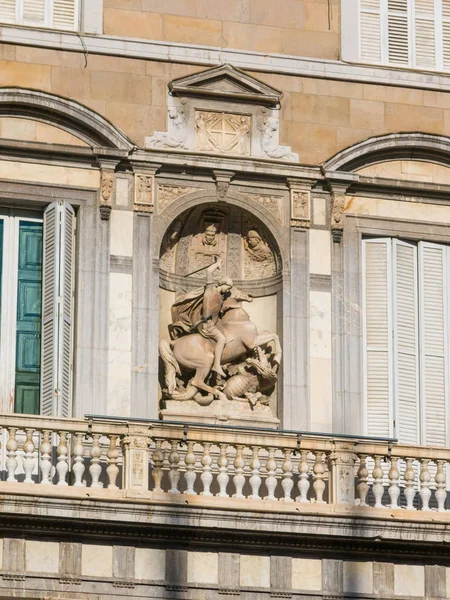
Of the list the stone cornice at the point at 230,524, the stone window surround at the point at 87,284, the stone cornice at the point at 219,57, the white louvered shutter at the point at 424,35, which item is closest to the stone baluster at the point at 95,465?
the stone cornice at the point at 230,524

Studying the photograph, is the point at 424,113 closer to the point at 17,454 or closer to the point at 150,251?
the point at 150,251

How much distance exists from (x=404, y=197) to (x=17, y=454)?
6267 millimetres

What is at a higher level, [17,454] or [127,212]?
[127,212]

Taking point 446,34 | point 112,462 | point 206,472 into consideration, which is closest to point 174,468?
point 206,472

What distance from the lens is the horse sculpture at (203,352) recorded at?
28.4 metres

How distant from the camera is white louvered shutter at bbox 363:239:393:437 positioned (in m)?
28.9

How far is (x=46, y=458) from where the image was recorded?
26172 mm

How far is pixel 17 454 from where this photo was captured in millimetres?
26234

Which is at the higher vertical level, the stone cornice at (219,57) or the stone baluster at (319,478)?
the stone cornice at (219,57)

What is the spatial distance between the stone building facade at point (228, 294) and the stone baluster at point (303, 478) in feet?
0.07

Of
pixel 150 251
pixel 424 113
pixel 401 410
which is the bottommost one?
pixel 401 410

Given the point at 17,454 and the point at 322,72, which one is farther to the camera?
the point at 322,72

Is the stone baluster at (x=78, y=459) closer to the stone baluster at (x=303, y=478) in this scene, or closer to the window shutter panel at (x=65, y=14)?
the stone baluster at (x=303, y=478)

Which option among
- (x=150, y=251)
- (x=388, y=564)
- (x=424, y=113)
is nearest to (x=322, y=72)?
(x=424, y=113)
